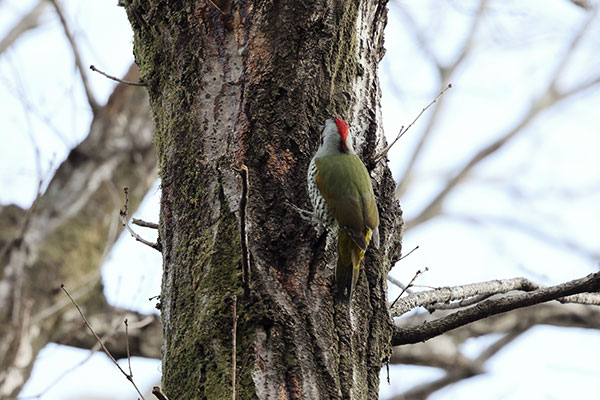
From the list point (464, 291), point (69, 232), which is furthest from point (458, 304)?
point (69, 232)

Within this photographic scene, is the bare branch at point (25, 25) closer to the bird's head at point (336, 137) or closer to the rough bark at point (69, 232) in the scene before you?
the rough bark at point (69, 232)

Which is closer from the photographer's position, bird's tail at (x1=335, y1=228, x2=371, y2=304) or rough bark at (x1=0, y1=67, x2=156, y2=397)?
bird's tail at (x1=335, y1=228, x2=371, y2=304)

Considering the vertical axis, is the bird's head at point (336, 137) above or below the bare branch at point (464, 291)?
above

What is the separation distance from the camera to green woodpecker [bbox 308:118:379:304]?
110 inches

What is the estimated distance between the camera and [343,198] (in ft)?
11.4

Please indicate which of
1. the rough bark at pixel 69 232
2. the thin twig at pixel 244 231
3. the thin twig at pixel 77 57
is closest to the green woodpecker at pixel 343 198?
the thin twig at pixel 244 231

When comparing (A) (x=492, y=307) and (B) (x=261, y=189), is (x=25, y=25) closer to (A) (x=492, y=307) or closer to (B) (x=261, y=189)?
(B) (x=261, y=189)

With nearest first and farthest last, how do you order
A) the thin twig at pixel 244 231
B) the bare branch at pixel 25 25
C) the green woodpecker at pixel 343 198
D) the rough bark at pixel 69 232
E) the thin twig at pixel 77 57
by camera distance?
the thin twig at pixel 244 231 → the green woodpecker at pixel 343 198 → the rough bark at pixel 69 232 → the thin twig at pixel 77 57 → the bare branch at pixel 25 25

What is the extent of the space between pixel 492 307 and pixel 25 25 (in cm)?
1177

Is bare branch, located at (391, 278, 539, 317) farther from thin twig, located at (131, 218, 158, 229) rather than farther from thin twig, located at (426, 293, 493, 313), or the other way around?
thin twig, located at (131, 218, 158, 229)

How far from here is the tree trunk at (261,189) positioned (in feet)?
8.19

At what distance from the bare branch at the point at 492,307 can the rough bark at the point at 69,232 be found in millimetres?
4219

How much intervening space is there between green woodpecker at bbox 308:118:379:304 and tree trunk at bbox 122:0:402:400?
6 cm

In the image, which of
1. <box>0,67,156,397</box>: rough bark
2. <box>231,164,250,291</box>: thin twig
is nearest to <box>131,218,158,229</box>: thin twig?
<box>231,164,250,291</box>: thin twig
